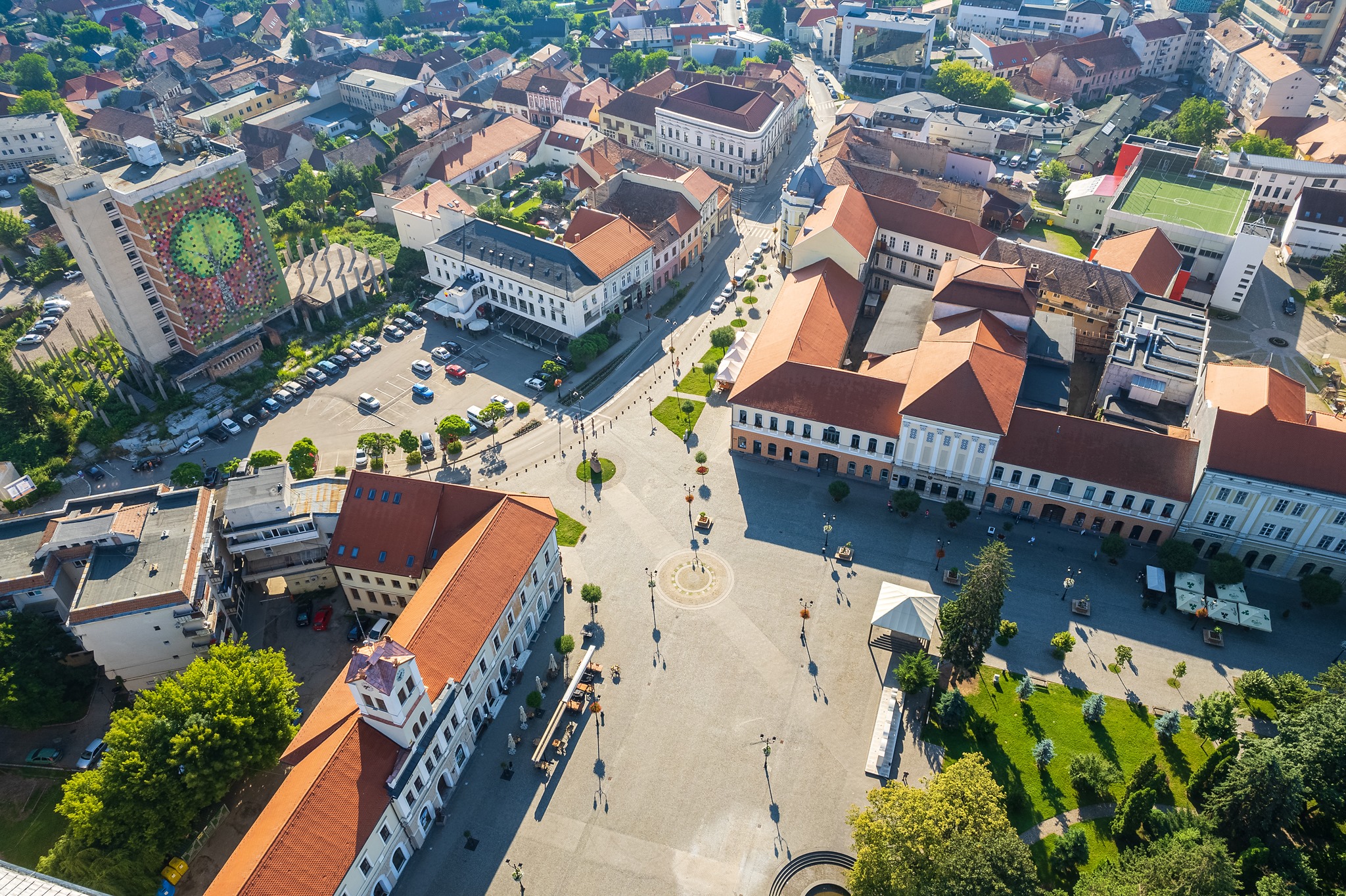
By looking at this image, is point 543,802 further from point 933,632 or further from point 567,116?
point 567,116

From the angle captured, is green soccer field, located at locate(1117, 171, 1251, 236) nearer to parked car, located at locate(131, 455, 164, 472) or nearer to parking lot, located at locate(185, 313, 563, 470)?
parking lot, located at locate(185, 313, 563, 470)

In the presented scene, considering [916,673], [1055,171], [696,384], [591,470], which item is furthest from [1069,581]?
[1055,171]

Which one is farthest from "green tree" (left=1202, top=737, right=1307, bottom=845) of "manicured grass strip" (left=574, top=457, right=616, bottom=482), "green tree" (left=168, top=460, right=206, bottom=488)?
"green tree" (left=168, top=460, right=206, bottom=488)

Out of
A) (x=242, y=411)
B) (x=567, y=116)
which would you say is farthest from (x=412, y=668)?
(x=567, y=116)

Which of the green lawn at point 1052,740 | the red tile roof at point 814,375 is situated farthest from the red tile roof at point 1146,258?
the green lawn at point 1052,740

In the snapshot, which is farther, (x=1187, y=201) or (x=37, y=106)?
(x=37, y=106)

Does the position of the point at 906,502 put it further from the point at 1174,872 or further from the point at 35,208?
the point at 35,208

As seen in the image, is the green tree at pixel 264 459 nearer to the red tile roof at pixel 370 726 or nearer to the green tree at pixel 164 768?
the red tile roof at pixel 370 726
